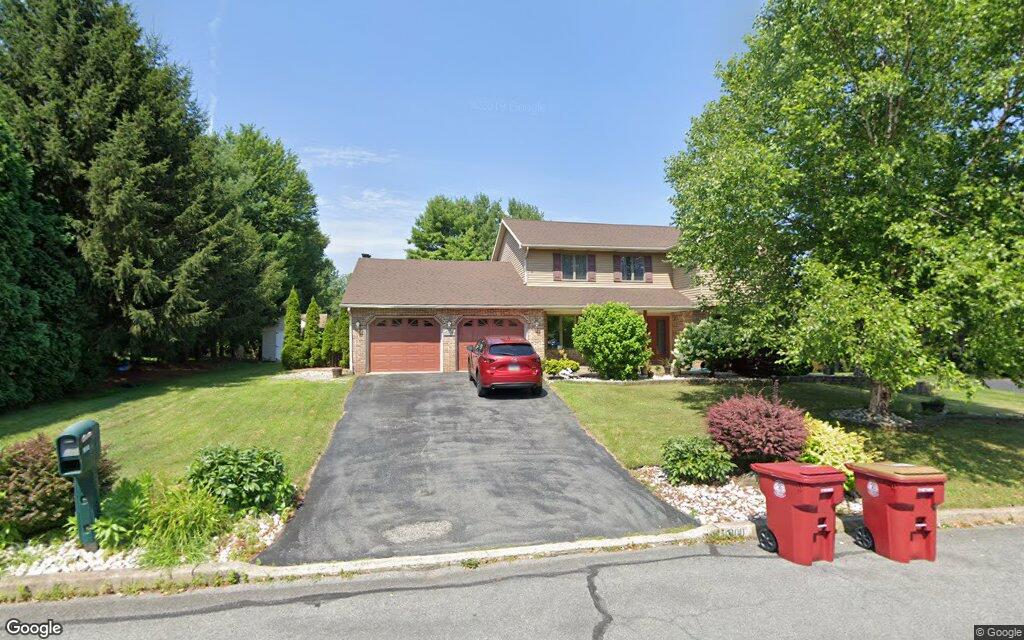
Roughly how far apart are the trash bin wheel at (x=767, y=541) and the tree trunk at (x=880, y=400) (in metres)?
8.37

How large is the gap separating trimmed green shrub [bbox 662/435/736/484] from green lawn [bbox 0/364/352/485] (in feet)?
20.1

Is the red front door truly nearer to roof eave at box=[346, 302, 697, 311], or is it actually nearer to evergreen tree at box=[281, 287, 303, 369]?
roof eave at box=[346, 302, 697, 311]

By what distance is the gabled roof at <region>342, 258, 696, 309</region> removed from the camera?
1997cm

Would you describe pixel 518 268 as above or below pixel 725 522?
above

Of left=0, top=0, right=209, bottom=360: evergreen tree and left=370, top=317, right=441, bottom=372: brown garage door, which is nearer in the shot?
left=0, top=0, right=209, bottom=360: evergreen tree

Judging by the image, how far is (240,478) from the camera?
6277mm

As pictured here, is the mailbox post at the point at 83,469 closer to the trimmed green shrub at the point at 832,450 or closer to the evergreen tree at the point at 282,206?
the trimmed green shrub at the point at 832,450

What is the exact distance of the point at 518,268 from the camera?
79.5ft

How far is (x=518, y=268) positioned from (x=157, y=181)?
15.3 metres

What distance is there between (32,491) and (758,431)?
9537 millimetres

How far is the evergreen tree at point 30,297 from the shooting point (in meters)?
12.8

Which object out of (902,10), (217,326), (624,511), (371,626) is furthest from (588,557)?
(217,326)

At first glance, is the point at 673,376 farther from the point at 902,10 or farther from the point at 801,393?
the point at 902,10

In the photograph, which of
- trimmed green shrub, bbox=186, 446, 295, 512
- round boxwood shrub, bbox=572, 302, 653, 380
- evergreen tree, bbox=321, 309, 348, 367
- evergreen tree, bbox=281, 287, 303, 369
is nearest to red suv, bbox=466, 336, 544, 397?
round boxwood shrub, bbox=572, 302, 653, 380
